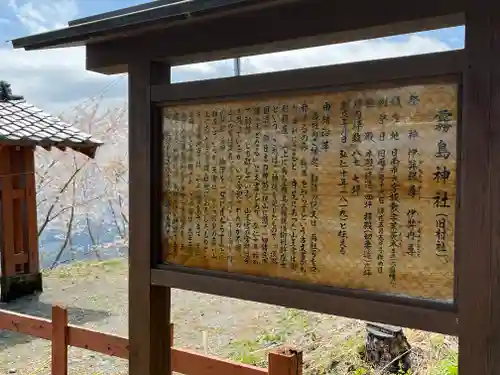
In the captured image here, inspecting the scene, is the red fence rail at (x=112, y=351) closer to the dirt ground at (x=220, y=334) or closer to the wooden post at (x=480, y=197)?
the dirt ground at (x=220, y=334)

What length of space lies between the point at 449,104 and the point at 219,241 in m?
1.15

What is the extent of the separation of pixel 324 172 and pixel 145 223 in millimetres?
996

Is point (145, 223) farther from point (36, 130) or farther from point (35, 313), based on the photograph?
point (36, 130)

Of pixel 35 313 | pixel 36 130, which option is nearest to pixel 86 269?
pixel 35 313

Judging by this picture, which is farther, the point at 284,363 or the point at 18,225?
the point at 18,225

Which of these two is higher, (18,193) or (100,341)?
(18,193)

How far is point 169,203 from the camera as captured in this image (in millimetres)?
2389

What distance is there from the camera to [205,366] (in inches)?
101

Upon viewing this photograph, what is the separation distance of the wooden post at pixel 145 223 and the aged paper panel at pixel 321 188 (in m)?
0.07

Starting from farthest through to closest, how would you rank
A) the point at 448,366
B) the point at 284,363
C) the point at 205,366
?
the point at 448,366 < the point at 205,366 < the point at 284,363

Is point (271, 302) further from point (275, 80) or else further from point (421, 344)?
point (421, 344)

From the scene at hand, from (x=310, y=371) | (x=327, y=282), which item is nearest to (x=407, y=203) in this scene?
(x=327, y=282)

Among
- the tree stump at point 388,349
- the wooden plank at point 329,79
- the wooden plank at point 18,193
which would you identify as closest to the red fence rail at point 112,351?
the wooden plank at point 329,79

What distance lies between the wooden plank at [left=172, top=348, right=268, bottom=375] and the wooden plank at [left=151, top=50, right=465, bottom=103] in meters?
1.33
